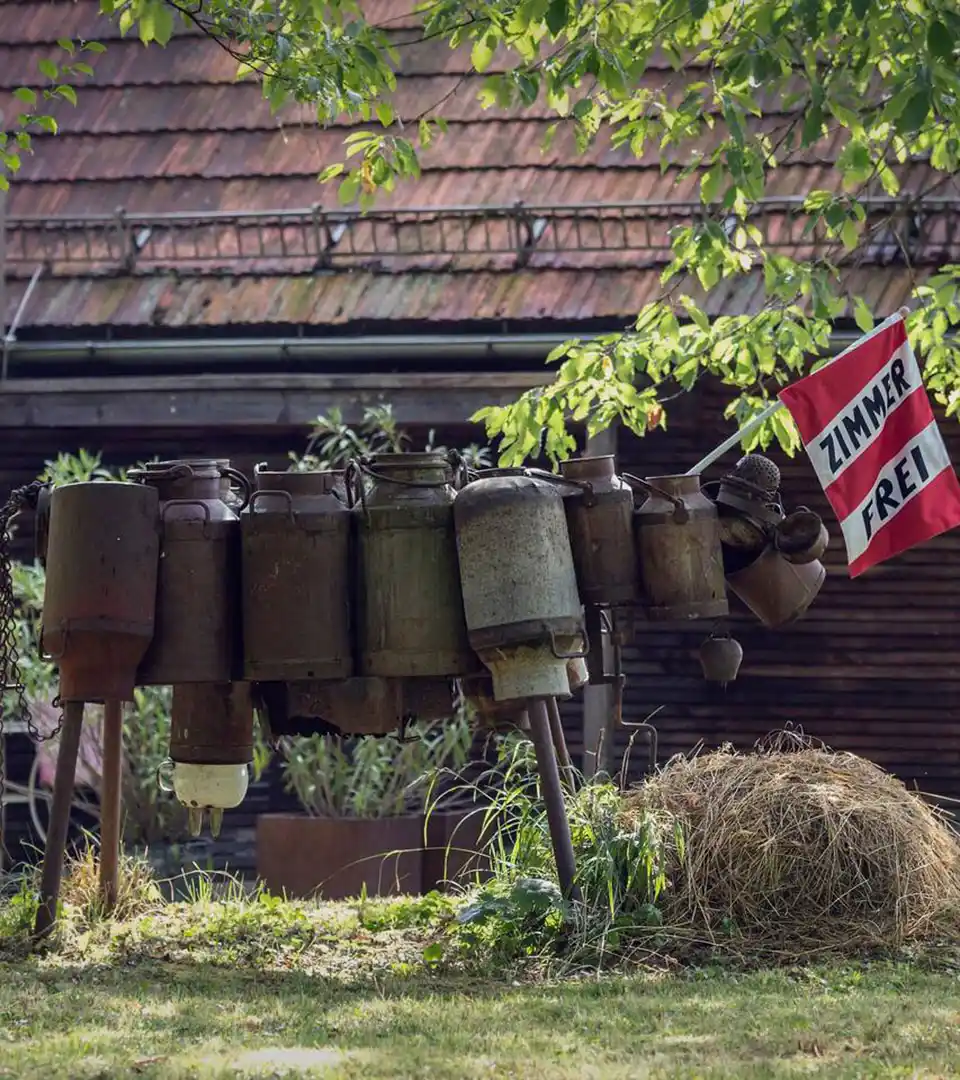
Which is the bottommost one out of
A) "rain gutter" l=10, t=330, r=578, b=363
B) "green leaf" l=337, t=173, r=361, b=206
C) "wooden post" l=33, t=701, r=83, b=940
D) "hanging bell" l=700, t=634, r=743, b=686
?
"wooden post" l=33, t=701, r=83, b=940

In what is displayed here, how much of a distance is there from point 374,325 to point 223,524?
3.99 meters

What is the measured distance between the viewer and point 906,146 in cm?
663

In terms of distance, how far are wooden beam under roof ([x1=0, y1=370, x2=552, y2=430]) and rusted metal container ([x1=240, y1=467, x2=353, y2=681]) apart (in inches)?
143

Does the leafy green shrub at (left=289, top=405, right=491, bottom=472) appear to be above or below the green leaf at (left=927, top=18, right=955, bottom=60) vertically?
above

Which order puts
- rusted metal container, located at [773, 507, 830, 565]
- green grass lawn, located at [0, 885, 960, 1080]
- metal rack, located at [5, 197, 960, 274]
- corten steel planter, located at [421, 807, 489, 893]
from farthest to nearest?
metal rack, located at [5, 197, 960, 274] → corten steel planter, located at [421, 807, 489, 893] → rusted metal container, located at [773, 507, 830, 565] → green grass lawn, located at [0, 885, 960, 1080]

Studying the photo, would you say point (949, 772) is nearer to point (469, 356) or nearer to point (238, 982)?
point (469, 356)

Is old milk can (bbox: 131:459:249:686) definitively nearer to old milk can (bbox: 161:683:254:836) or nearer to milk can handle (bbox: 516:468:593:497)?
old milk can (bbox: 161:683:254:836)

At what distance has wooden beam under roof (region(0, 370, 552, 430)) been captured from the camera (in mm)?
8977

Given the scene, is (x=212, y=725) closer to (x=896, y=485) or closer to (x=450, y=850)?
(x=450, y=850)

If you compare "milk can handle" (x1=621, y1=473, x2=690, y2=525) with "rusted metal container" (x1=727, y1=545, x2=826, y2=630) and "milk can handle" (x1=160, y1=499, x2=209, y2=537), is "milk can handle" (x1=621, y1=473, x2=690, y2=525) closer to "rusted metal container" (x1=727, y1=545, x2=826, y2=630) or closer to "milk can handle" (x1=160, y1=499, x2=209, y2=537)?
"rusted metal container" (x1=727, y1=545, x2=826, y2=630)

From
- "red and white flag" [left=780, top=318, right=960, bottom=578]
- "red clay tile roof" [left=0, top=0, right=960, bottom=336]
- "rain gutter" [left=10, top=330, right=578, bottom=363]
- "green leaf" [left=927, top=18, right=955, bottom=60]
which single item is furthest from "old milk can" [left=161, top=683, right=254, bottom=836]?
"red clay tile roof" [left=0, top=0, right=960, bottom=336]

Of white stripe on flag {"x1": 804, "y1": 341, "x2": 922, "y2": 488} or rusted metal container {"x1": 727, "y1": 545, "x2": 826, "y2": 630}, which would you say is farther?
white stripe on flag {"x1": 804, "y1": 341, "x2": 922, "y2": 488}

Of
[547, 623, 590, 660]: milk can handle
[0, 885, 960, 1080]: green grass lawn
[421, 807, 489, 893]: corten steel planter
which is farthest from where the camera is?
[421, 807, 489, 893]: corten steel planter

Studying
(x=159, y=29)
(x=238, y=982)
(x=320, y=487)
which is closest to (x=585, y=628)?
(x=320, y=487)
